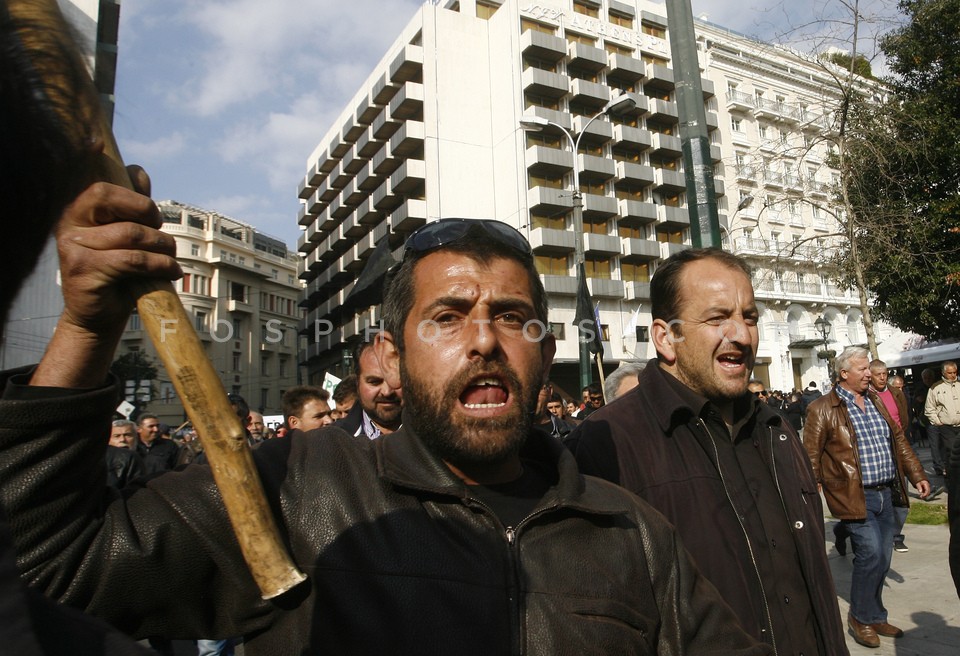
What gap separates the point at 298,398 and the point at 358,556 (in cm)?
545

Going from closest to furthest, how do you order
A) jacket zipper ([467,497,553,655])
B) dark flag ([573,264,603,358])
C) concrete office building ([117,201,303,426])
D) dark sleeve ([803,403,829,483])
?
1. jacket zipper ([467,497,553,655])
2. dark sleeve ([803,403,829,483])
3. dark flag ([573,264,603,358])
4. concrete office building ([117,201,303,426])

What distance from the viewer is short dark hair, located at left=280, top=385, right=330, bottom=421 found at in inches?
260

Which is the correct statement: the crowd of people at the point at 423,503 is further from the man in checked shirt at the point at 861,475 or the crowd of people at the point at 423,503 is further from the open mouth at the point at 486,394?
the man in checked shirt at the point at 861,475

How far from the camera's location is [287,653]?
1.36m

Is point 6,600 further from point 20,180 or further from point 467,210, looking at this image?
point 467,210

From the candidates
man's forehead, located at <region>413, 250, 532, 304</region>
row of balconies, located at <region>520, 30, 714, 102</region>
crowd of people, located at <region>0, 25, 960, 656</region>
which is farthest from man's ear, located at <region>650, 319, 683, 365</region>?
row of balconies, located at <region>520, 30, 714, 102</region>

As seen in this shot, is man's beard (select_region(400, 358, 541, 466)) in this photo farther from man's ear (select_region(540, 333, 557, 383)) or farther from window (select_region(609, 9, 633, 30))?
window (select_region(609, 9, 633, 30))

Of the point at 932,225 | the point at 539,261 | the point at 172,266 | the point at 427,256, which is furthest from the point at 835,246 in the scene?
the point at 539,261

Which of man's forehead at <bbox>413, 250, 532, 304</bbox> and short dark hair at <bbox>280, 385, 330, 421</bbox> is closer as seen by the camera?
man's forehead at <bbox>413, 250, 532, 304</bbox>

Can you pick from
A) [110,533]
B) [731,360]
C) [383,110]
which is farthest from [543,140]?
[110,533]

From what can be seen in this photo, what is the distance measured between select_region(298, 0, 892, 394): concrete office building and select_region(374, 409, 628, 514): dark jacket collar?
33.8 m

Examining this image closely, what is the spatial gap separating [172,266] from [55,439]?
0.35 metres

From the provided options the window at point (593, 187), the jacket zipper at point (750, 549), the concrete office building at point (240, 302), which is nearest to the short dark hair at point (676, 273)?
the jacket zipper at point (750, 549)

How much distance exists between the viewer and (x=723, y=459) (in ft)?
8.36
